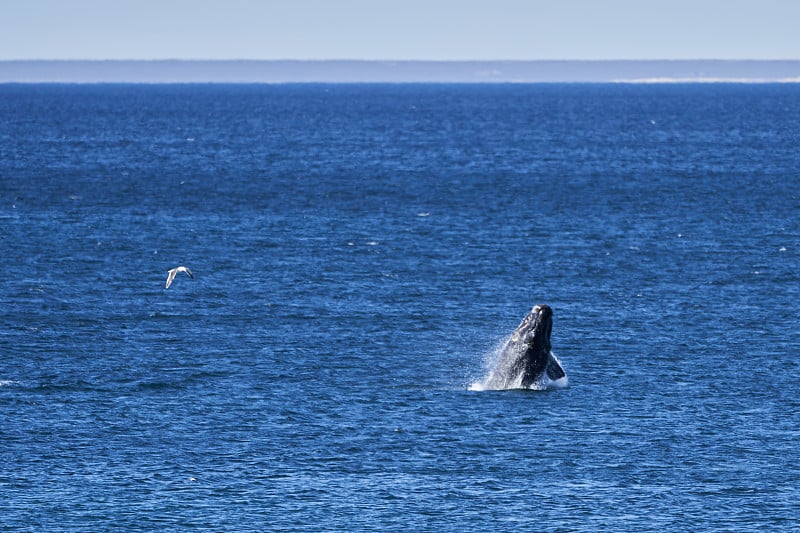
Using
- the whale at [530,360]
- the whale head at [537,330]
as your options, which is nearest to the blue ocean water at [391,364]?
the whale at [530,360]

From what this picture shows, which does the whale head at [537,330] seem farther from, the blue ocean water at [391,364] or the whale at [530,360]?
the blue ocean water at [391,364]

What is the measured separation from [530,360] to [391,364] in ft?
23.4

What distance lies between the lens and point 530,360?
54.0 meters

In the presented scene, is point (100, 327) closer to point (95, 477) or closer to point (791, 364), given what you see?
point (95, 477)

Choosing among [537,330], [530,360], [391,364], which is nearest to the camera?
[537,330]

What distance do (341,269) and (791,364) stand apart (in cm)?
3278

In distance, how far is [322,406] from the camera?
5141cm

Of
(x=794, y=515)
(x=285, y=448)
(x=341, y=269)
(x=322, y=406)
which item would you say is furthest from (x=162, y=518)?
(x=341, y=269)

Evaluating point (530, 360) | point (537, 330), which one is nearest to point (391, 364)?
point (530, 360)

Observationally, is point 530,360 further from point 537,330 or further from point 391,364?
point 391,364

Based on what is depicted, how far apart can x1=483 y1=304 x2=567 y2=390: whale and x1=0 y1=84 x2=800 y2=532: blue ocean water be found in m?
0.91

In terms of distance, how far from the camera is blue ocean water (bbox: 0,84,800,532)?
41.3 metres

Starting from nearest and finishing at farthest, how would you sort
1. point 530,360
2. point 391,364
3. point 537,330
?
point 537,330, point 530,360, point 391,364

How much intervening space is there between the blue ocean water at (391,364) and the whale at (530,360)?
91 centimetres
